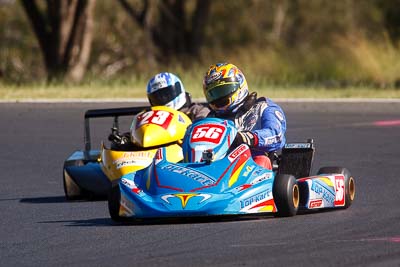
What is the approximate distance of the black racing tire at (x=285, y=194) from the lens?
925 cm

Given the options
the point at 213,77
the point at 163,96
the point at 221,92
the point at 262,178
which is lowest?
the point at 262,178

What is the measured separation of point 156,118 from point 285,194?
8.85 ft

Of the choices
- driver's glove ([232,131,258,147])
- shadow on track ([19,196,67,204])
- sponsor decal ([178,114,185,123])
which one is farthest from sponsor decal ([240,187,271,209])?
shadow on track ([19,196,67,204])

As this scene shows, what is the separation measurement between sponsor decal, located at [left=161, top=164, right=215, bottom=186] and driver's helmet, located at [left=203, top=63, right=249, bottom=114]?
1.22m

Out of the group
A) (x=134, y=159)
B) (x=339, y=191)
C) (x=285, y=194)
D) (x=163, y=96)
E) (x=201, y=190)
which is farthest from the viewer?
(x=163, y=96)

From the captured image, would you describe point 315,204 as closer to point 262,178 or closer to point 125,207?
point 262,178

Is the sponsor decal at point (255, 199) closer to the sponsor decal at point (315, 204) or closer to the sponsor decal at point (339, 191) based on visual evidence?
the sponsor decal at point (315, 204)

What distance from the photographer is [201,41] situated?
3378 cm

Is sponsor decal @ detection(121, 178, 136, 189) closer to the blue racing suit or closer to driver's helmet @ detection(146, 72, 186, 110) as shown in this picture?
the blue racing suit

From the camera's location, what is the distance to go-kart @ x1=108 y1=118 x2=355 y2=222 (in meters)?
9.10

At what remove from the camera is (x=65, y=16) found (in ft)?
90.1

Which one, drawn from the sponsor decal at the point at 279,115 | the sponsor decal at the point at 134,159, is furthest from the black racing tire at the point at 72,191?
the sponsor decal at the point at 279,115

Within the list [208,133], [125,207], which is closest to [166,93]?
[208,133]

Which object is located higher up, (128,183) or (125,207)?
(128,183)
